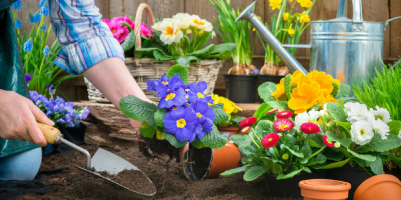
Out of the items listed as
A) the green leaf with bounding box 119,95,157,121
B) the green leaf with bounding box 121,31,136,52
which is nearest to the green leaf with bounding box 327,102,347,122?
the green leaf with bounding box 119,95,157,121

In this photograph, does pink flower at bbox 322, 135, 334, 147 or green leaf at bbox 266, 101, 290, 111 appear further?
green leaf at bbox 266, 101, 290, 111

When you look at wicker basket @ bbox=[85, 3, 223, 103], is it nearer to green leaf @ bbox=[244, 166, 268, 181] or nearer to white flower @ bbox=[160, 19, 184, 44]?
white flower @ bbox=[160, 19, 184, 44]

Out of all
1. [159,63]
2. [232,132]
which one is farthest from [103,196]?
[159,63]

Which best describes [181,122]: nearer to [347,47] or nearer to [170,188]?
[170,188]

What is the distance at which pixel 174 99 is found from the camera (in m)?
0.93

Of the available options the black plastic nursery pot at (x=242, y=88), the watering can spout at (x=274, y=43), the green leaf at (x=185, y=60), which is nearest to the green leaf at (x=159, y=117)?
the green leaf at (x=185, y=60)

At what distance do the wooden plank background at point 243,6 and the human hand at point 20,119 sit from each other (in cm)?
149

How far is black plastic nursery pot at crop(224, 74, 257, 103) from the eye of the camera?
191 cm

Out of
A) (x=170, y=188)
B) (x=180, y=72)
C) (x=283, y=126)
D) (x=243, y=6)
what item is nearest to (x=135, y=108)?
(x=180, y=72)

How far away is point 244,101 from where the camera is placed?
1.93 metres

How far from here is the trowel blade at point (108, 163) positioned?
1.11 m

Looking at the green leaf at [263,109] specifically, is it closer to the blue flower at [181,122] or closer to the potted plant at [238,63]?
the blue flower at [181,122]

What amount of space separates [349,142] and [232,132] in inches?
24.9

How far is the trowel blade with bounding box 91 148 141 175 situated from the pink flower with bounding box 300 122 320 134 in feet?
1.81
